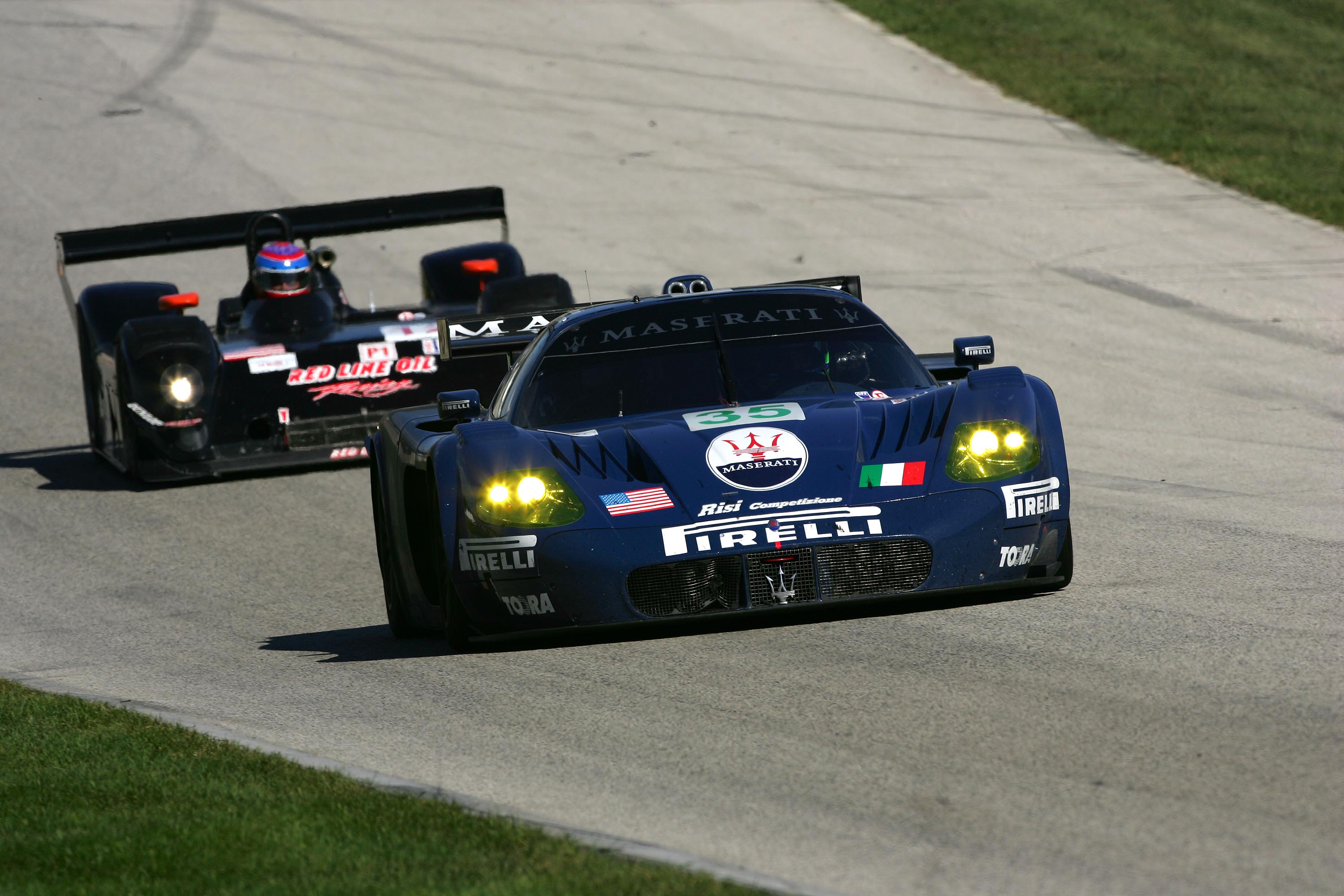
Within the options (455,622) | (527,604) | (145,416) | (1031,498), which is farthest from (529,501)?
(145,416)

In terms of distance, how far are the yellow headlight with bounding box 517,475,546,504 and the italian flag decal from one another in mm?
1039

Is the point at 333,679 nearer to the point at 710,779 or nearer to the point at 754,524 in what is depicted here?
the point at 754,524

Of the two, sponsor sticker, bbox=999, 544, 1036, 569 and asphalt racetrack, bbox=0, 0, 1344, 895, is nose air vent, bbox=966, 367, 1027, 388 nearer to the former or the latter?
sponsor sticker, bbox=999, 544, 1036, 569

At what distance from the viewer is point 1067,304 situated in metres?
17.5

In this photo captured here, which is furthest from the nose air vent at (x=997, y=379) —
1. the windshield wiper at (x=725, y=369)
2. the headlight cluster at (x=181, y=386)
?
the headlight cluster at (x=181, y=386)

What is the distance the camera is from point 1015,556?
21.4 feet

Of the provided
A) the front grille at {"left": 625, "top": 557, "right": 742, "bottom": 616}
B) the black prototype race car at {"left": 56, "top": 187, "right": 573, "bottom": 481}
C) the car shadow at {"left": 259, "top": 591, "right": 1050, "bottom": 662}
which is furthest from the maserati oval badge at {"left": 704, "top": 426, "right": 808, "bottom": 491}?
the black prototype race car at {"left": 56, "top": 187, "right": 573, "bottom": 481}

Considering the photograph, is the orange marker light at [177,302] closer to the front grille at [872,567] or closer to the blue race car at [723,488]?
the blue race car at [723,488]

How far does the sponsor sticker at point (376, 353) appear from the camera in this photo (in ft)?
43.0

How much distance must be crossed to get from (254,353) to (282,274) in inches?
39.7

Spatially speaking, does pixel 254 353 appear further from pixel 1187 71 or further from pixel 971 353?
pixel 1187 71

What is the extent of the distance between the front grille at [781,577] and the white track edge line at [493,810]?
4.67 ft

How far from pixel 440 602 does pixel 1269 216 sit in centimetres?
1488

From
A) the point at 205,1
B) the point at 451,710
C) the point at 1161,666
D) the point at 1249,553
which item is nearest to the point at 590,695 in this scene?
the point at 451,710
